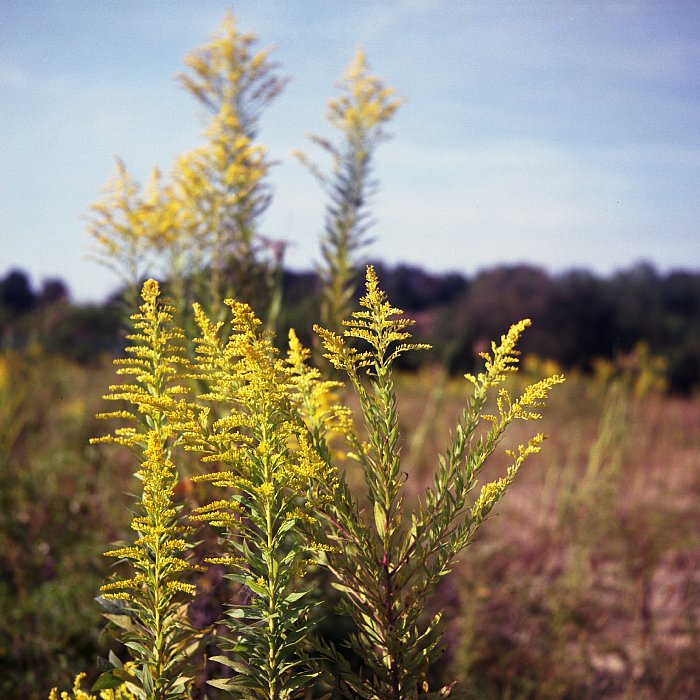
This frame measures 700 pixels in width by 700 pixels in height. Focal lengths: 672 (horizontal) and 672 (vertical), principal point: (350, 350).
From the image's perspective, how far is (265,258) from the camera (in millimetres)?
2371

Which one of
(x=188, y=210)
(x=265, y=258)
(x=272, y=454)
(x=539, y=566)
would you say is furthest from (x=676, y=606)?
(x=272, y=454)

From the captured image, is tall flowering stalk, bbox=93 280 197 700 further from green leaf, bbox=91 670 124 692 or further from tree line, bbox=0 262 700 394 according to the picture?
tree line, bbox=0 262 700 394

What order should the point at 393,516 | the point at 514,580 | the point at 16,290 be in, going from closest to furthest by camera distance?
the point at 393,516
the point at 514,580
the point at 16,290

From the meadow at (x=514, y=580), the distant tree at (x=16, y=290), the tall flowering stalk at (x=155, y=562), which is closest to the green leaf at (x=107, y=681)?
the tall flowering stalk at (x=155, y=562)

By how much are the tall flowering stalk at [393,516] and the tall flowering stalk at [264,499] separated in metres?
0.07

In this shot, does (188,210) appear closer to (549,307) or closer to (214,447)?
(214,447)

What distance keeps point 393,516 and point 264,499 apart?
0.70 ft

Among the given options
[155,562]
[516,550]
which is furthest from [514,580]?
[155,562]

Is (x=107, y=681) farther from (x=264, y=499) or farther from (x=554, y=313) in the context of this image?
(x=554, y=313)

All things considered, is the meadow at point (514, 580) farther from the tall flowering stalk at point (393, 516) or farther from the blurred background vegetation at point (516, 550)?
the tall flowering stalk at point (393, 516)

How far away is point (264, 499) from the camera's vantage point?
0.90m

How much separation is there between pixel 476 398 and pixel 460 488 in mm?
135

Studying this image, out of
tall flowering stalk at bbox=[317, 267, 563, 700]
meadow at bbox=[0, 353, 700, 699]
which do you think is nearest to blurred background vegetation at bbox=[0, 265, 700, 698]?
meadow at bbox=[0, 353, 700, 699]

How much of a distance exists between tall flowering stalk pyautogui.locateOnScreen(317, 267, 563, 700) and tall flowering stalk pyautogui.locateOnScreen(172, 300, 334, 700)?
71mm
